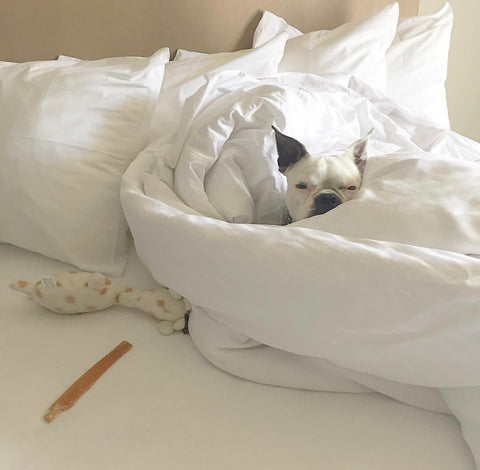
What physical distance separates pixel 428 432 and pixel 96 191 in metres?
0.86

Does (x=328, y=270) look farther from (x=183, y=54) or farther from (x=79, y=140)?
(x=183, y=54)

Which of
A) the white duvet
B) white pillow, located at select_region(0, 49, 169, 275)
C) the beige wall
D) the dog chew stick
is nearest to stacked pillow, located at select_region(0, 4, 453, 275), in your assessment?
white pillow, located at select_region(0, 49, 169, 275)

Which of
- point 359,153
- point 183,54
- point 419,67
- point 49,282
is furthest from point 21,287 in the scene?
point 419,67

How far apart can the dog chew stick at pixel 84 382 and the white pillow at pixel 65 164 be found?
0.30m

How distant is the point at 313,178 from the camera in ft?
3.65

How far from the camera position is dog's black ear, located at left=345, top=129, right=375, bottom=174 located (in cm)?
118

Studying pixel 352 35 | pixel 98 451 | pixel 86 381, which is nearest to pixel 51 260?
pixel 86 381

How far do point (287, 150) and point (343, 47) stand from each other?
0.85 meters

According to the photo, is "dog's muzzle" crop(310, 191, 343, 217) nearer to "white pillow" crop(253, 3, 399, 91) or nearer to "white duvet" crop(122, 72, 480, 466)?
"white duvet" crop(122, 72, 480, 466)

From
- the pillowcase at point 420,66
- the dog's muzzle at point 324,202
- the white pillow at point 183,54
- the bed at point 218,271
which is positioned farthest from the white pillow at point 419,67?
the dog's muzzle at point 324,202

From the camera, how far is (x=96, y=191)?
3.99ft

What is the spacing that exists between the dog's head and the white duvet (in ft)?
0.13

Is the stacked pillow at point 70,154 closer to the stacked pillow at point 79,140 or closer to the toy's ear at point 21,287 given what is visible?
the stacked pillow at point 79,140

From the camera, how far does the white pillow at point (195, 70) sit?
1.41 metres
